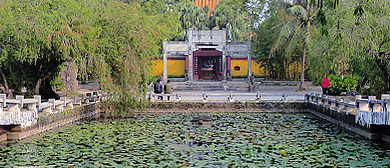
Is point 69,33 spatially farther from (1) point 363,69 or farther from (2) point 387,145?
(1) point 363,69

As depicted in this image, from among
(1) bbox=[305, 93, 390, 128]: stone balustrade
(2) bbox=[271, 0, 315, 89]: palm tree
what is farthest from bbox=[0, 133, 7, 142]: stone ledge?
(2) bbox=[271, 0, 315, 89]: palm tree

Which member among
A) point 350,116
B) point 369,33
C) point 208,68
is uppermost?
point 369,33

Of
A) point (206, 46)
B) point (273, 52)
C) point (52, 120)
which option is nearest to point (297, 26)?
point (273, 52)

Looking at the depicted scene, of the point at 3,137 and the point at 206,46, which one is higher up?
the point at 206,46

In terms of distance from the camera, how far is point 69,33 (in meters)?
15.0

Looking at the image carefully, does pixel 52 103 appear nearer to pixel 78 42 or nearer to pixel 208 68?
pixel 78 42

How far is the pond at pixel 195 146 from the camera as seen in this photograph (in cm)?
998

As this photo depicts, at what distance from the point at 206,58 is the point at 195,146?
92.1 feet

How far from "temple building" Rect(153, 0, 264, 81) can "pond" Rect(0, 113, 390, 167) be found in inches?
683

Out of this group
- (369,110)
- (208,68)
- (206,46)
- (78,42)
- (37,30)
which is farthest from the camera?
(208,68)

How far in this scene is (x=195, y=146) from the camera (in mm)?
11867

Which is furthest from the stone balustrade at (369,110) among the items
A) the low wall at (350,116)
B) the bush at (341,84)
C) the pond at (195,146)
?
the bush at (341,84)

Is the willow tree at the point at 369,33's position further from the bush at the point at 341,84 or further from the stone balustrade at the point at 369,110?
the bush at the point at 341,84

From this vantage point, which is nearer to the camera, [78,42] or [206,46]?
[78,42]
